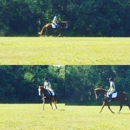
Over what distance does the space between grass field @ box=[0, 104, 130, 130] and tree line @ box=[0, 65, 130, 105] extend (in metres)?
0.41

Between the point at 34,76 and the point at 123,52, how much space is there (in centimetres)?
307

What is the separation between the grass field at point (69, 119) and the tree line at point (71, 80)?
1.33 ft

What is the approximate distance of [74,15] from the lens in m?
33.9

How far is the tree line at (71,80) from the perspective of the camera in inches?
547

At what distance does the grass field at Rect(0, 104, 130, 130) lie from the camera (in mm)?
11992

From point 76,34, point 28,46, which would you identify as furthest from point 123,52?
point 76,34

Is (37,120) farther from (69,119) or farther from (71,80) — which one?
(71,80)

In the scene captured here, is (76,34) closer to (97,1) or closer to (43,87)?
(97,1)

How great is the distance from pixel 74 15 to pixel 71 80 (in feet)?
64.1

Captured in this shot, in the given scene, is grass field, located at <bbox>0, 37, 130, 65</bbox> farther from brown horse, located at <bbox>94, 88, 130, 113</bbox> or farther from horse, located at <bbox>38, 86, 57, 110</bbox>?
horse, located at <bbox>38, 86, 57, 110</bbox>

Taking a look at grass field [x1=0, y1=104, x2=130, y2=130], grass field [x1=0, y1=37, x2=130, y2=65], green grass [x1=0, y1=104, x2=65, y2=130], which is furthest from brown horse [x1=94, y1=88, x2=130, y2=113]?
green grass [x1=0, y1=104, x2=65, y2=130]

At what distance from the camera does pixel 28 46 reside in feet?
54.0

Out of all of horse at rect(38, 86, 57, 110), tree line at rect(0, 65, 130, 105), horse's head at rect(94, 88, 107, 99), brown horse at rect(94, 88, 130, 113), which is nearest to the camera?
tree line at rect(0, 65, 130, 105)

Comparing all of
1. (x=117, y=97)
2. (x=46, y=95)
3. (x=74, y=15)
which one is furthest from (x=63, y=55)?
(x=74, y=15)
